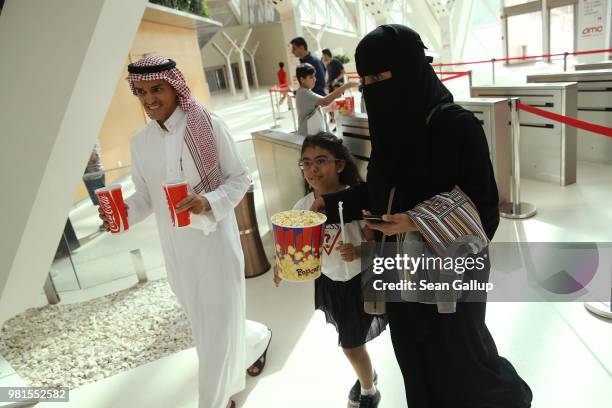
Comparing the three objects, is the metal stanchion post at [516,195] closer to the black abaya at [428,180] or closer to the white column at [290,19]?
the black abaya at [428,180]

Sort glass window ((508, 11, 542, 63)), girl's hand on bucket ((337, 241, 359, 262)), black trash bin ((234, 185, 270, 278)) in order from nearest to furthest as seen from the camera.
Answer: girl's hand on bucket ((337, 241, 359, 262)) → black trash bin ((234, 185, 270, 278)) → glass window ((508, 11, 542, 63))

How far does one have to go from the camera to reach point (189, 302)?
2143mm

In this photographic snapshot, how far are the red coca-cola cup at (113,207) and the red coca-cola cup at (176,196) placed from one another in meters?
0.30

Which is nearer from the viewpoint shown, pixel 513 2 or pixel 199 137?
A: pixel 199 137

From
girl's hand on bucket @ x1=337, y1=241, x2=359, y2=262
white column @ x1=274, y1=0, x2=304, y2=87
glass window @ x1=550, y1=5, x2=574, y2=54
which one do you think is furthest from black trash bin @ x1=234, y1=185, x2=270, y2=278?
glass window @ x1=550, y1=5, x2=574, y2=54

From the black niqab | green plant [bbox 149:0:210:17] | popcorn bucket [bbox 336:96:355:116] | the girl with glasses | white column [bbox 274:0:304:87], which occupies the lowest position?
the girl with glasses

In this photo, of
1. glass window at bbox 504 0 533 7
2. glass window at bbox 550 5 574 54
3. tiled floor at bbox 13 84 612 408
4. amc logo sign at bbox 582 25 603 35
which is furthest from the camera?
glass window at bbox 504 0 533 7

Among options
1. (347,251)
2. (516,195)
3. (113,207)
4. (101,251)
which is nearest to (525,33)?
(516,195)

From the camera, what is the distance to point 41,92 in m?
2.03

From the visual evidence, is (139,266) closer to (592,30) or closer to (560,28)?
(592,30)

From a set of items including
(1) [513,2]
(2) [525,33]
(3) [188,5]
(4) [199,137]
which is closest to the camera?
(4) [199,137]

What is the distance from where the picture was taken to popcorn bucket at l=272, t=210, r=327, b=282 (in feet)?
5.13

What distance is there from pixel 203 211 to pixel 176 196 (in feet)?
0.57

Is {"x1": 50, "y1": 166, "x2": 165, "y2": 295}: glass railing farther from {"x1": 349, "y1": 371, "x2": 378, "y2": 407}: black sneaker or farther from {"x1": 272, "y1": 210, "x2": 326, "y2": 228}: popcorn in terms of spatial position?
{"x1": 272, "y1": 210, "x2": 326, "y2": 228}: popcorn
